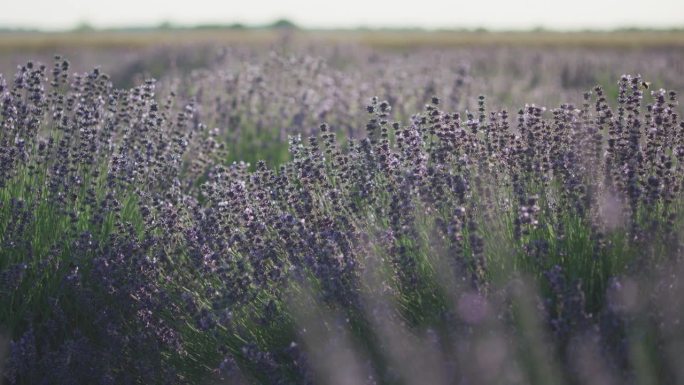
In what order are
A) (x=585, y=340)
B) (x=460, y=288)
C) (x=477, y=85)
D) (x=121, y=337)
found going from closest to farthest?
(x=585, y=340), (x=460, y=288), (x=121, y=337), (x=477, y=85)

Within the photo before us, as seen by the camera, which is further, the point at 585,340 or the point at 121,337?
the point at 121,337

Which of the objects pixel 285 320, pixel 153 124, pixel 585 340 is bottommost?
pixel 285 320

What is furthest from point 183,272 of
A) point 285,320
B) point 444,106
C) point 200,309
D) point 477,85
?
point 477,85

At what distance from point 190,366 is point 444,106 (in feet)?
19.3

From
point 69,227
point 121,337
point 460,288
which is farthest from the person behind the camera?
point 69,227

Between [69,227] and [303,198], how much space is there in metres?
1.33

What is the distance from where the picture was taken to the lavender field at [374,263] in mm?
2830

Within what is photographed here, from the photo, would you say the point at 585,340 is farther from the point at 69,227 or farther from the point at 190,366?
the point at 69,227

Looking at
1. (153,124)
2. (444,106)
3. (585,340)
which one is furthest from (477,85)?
(585,340)

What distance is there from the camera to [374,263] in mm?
3326

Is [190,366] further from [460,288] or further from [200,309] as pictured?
[460,288]

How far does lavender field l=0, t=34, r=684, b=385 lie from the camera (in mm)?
2830

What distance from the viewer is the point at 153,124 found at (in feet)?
15.6

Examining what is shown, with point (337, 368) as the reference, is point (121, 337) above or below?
below
